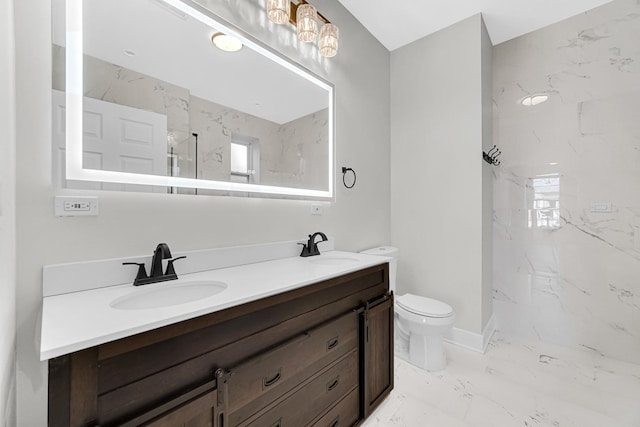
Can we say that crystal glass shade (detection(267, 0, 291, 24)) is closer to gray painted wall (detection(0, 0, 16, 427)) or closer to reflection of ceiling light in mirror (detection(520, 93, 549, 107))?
gray painted wall (detection(0, 0, 16, 427))

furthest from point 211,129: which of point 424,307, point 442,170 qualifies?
point 442,170

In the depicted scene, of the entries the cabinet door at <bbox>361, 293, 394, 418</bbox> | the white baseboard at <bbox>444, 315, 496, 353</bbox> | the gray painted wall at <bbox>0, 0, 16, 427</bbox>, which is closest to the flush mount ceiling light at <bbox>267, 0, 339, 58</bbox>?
the gray painted wall at <bbox>0, 0, 16, 427</bbox>

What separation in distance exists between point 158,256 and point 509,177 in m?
3.00

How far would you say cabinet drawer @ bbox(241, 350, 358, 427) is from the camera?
1023mm

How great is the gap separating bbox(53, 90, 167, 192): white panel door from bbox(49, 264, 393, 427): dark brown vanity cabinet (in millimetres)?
708

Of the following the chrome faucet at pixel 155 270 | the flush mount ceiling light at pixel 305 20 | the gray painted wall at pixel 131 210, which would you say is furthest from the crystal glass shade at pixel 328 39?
the chrome faucet at pixel 155 270

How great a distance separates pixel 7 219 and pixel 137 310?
44cm

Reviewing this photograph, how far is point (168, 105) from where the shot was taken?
4.17 feet

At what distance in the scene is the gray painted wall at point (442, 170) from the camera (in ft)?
7.56

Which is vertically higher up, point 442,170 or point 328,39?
point 328,39

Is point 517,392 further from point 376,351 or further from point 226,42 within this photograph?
point 226,42

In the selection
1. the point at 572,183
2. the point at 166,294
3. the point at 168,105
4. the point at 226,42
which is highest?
the point at 226,42

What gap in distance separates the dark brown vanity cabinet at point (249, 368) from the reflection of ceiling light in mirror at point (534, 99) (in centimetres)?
233

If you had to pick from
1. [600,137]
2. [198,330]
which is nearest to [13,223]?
[198,330]
